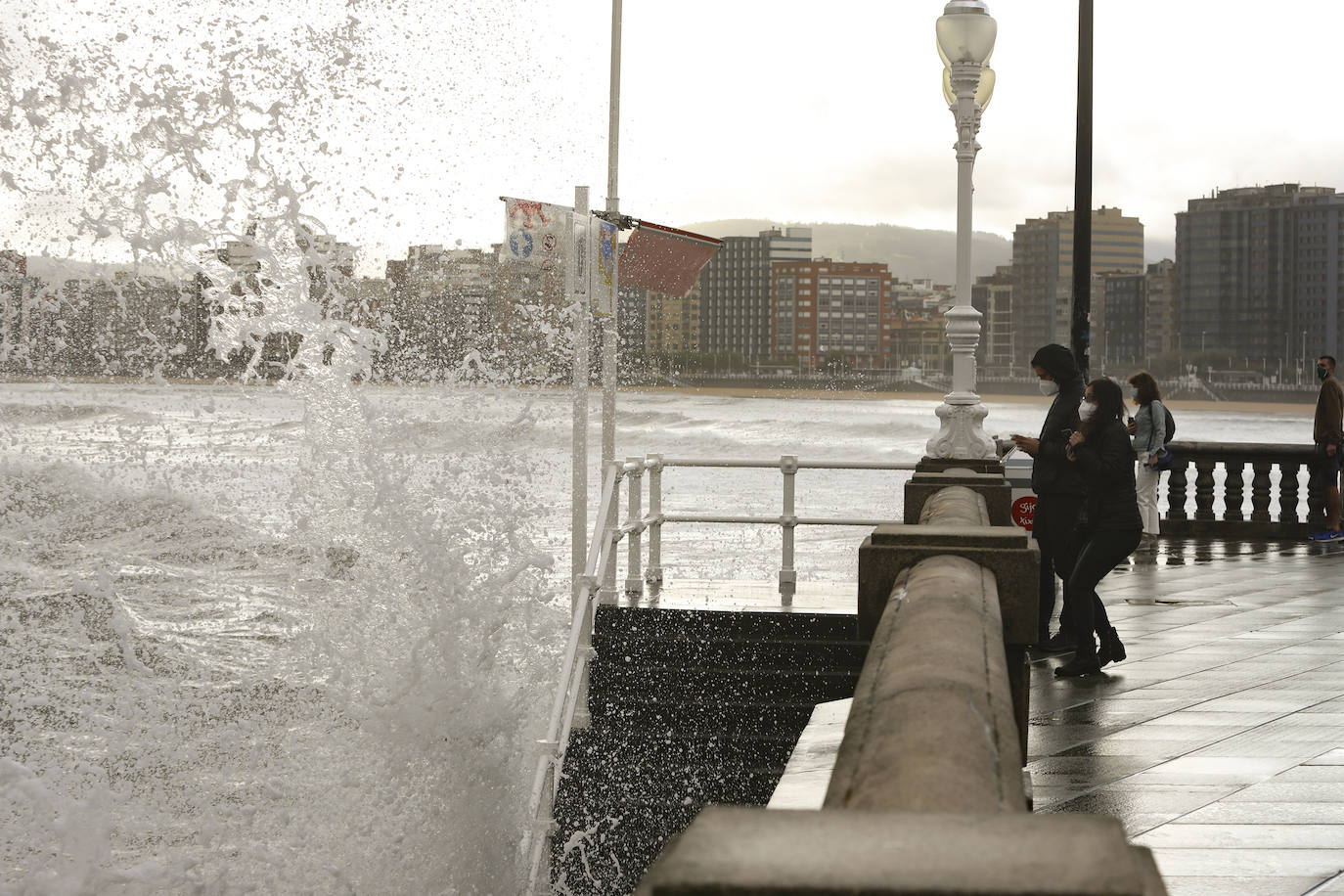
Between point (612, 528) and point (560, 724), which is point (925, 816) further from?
point (612, 528)

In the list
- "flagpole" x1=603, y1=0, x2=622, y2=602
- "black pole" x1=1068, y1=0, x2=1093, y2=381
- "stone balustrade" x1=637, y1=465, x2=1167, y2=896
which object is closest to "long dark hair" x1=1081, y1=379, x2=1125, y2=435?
"flagpole" x1=603, y1=0, x2=622, y2=602

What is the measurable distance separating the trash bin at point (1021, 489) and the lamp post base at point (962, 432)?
1.49ft

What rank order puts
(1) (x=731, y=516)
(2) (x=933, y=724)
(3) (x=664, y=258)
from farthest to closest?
(3) (x=664, y=258), (1) (x=731, y=516), (2) (x=933, y=724)

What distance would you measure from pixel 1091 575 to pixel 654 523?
3.42 metres

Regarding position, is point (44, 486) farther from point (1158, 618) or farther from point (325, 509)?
point (1158, 618)

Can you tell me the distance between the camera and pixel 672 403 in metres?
132

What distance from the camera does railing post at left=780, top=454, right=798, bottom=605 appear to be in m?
10.0

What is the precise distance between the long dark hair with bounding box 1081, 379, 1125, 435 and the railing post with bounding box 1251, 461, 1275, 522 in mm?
9327

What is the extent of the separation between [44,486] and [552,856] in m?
41.0

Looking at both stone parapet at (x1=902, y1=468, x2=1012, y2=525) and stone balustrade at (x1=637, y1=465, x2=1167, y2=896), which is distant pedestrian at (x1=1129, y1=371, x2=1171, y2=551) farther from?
stone balustrade at (x1=637, y1=465, x2=1167, y2=896)

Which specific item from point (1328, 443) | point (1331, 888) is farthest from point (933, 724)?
point (1328, 443)

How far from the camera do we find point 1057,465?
8.05m

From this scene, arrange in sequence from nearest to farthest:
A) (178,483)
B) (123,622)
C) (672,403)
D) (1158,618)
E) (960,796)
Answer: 1. (960,796)
2. (123,622)
3. (1158,618)
4. (178,483)
5. (672,403)

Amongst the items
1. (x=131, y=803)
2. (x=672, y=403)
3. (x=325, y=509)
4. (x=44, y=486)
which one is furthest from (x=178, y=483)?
(x=672, y=403)
